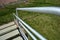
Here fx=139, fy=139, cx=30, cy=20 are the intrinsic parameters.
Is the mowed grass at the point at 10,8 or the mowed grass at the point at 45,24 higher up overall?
the mowed grass at the point at 10,8

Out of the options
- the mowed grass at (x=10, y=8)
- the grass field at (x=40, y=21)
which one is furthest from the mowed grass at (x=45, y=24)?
the mowed grass at (x=10, y=8)

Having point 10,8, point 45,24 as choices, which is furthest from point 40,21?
point 10,8

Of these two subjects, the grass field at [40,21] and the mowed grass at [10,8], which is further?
the mowed grass at [10,8]

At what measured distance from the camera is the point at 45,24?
17.6ft

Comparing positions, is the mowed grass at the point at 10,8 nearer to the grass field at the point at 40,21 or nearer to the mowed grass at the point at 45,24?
the grass field at the point at 40,21

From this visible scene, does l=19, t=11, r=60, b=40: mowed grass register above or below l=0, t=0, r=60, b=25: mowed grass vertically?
→ below

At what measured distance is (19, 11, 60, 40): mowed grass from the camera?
4695mm

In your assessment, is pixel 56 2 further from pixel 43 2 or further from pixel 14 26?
pixel 14 26

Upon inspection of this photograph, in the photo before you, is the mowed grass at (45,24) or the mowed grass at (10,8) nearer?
the mowed grass at (45,24)

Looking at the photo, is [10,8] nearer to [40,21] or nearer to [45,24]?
[40,21]

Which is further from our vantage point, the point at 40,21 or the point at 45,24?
the point at 40,21

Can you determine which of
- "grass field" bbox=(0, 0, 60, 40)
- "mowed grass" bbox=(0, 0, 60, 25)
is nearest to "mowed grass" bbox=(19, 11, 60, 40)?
"grass field" bbox=(0, 0, 60, 40)

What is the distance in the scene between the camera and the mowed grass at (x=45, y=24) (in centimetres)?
470

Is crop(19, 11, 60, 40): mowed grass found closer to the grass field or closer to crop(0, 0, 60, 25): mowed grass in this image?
the grass field
